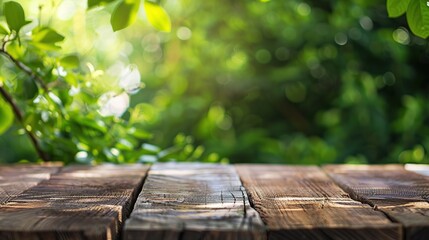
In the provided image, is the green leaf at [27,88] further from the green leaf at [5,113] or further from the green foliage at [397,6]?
the green foliage at [397,6]

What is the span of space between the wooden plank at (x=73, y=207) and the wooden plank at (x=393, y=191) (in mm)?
496

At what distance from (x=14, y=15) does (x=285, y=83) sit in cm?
223

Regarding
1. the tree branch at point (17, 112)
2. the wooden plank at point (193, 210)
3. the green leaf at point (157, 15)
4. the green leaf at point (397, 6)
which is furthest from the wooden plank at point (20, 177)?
the green leaf at point (397, 6)

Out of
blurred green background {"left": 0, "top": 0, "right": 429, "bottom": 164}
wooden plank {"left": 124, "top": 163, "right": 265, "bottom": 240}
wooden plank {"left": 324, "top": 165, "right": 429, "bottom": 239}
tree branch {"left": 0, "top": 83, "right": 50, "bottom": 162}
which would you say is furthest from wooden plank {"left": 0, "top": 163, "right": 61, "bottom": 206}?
blurred green background {"left": 0, "top": 0, "right": 429, "bottom": 164}

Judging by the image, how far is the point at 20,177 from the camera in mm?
1540

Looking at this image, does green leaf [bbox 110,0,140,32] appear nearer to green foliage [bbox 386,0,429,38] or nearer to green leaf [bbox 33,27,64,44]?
green leaf [bbox 33,27,64,44]

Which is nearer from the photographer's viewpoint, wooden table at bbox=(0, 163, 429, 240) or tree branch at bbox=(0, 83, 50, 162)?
wooden table at bbox=(0, 163, 429, 240)

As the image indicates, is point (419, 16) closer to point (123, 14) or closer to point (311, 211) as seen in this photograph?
point (311, 211)

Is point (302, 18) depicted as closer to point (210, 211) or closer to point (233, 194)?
point (233, 194)

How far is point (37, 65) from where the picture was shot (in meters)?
1.71

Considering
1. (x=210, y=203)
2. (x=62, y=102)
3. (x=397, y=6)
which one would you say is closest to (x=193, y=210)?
(x=210, y=203)

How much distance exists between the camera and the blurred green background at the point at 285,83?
313 cm

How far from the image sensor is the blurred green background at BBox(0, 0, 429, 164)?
3135mm

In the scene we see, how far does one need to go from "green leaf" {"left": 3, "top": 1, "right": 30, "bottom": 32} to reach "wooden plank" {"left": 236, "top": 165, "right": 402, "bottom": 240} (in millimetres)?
693
